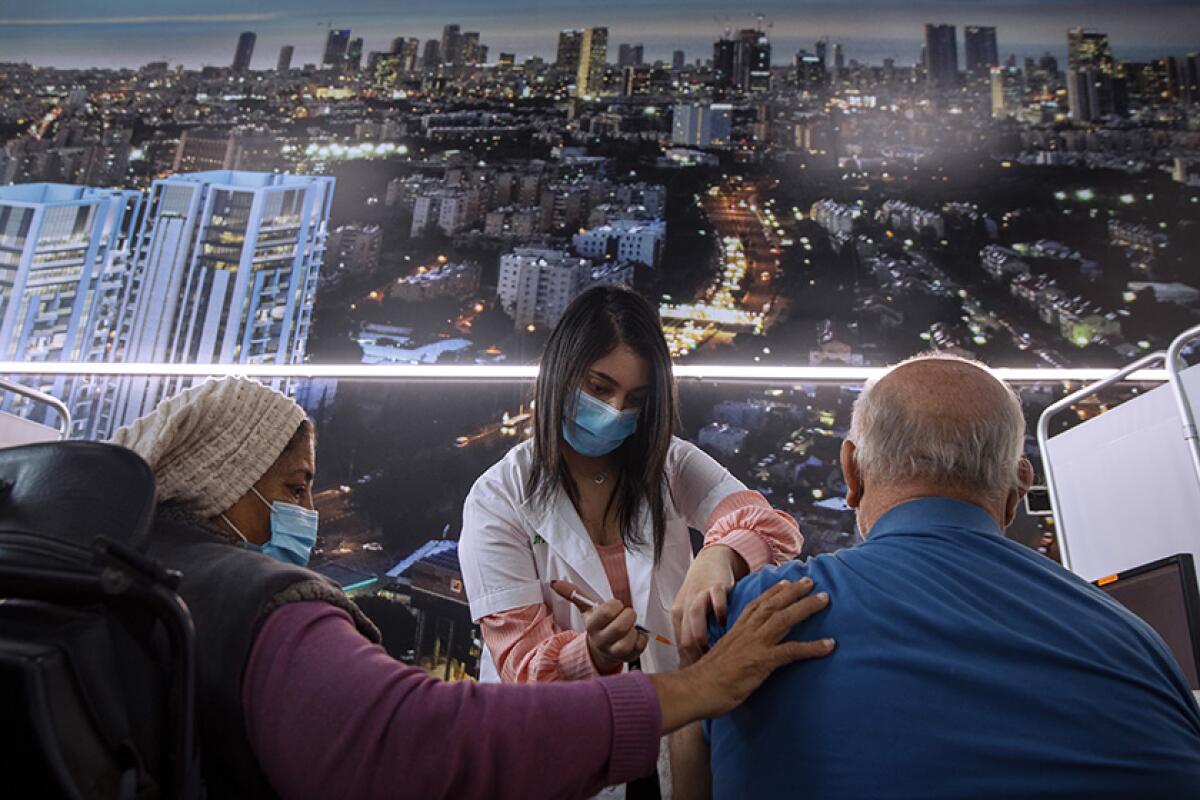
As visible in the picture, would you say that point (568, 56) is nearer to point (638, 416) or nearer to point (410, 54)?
point (410, 54)

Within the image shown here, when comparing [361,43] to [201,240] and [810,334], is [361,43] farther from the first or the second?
[810,334]

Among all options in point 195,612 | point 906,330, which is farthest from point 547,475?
point 906,330

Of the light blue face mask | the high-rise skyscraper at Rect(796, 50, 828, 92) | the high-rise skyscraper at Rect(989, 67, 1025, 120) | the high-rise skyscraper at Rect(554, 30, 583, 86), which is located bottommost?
the light blue face mask

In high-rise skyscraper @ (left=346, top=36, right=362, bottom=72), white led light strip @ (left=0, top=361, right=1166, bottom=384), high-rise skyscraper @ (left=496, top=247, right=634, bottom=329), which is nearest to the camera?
white led light strip @ (left=0, top=361, right=1166, bottom=384)

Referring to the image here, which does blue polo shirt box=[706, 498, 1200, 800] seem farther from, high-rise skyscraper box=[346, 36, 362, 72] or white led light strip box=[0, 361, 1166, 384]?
high-rise skyscraper box=[346, 36, 362, 72]

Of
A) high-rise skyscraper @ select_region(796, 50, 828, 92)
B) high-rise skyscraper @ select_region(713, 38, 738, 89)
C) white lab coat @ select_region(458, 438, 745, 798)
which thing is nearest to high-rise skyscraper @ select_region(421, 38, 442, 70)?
high-rise skyscraper @ select_region(713, 38, 738, 89)

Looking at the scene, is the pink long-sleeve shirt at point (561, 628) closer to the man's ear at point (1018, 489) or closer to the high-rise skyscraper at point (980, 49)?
the man's ear at point (1018, 489)

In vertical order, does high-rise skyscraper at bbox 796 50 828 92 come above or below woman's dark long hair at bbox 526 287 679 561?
above

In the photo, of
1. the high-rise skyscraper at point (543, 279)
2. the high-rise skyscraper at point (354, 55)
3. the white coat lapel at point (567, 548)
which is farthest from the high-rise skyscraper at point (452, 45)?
the white coat lapel at point (567, 548)
